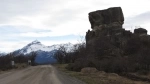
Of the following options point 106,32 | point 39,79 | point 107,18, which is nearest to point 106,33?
point 106,32

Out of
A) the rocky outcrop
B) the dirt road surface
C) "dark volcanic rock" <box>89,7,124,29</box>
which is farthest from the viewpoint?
"dark volcanic rock" <box>89,7,124,29</box>

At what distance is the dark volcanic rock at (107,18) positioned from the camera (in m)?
77.7

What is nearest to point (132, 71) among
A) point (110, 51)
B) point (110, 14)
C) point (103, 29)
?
point (110, 51)

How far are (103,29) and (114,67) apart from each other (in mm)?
29825

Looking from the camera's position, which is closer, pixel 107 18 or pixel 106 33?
pixel 106 33

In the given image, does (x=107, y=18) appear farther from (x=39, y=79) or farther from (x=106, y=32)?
(x=39, y=79)

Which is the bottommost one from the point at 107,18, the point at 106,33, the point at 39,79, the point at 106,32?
the point at 39,79

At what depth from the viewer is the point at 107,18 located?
79375 mm

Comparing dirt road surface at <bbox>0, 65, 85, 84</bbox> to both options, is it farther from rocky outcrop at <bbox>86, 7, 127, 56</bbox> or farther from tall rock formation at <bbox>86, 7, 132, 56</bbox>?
rocky outcrop at <bbox>86, 7, 127, 56</bbox>

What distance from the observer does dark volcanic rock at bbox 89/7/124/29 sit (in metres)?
77.7

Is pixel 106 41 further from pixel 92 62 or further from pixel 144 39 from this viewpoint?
pixel 92 62

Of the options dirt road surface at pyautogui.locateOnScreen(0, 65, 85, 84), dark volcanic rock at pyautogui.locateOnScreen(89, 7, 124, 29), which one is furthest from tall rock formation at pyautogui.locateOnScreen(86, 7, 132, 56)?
dirt road surface at pyautogui.locateOnScreen(0, 65, 85, 84)

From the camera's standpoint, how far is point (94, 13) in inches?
3226

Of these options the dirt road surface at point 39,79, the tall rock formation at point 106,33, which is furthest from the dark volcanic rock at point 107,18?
the dirt road surface at point 39,79
